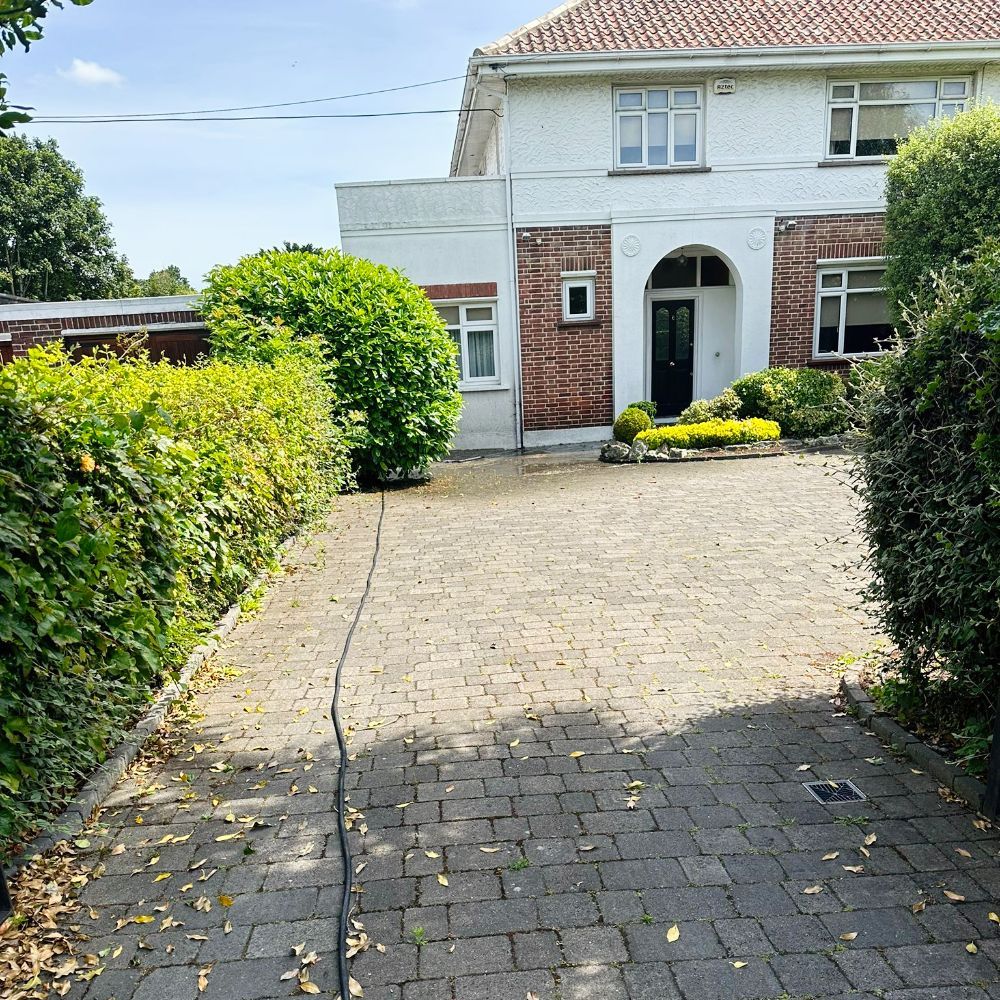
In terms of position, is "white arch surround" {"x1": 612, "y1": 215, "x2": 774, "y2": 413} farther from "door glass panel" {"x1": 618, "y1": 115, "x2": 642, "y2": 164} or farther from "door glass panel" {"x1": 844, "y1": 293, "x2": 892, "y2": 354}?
"door glass panel" {"x1": 844, "y1": 293, "x2": 892, "y2": 354}

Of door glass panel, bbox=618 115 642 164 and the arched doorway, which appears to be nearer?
door glass panel, bbox=618 115 642 164

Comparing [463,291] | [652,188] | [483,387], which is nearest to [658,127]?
[652,188]

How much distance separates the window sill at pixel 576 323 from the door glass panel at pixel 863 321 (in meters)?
5.30

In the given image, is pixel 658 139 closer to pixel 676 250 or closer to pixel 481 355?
pixel 676 250

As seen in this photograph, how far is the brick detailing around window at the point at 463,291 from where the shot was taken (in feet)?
50.4

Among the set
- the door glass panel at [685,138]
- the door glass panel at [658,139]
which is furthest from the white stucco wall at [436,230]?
the door glass panel at [685,138]

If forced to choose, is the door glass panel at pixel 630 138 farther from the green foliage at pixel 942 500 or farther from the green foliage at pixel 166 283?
the green foliage at pixel 166 283

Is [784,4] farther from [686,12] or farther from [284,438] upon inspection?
[284,438]

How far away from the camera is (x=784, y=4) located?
16.2m

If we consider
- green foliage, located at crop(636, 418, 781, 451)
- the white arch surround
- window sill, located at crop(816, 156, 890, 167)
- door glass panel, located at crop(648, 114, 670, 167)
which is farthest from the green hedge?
window sill, located at crop(816, 156, 890, 167)

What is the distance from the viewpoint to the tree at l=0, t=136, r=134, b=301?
3691cm

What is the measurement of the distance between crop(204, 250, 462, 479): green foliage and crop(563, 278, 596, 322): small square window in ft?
12.8

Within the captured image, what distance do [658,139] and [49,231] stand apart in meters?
34.5

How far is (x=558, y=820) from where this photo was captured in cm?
351
